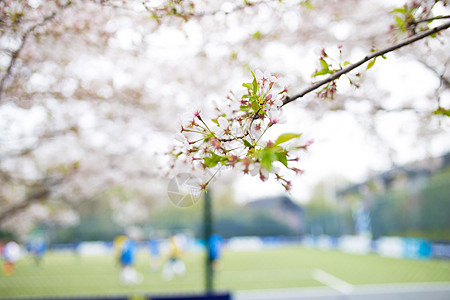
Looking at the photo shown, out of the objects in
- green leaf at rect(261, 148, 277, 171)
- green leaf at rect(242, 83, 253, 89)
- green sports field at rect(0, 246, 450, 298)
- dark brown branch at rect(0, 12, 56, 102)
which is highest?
dark brown branch at rect(0, 12, 56, 102)

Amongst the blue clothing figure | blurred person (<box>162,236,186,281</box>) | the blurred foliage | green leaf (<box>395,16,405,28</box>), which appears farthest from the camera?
the blurred foliage

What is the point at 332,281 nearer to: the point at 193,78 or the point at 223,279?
the point at 223,279

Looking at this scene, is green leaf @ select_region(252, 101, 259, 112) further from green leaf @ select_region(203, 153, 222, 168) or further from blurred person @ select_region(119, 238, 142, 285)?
blurred person @ select_region(119, 238, 142, 285)

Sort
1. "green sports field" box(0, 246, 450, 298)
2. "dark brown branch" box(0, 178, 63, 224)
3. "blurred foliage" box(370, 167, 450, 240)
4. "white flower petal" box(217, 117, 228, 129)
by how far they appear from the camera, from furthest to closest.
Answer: "blurred foliage" box(370, 167, 450, 240) < "green sports field" box(0, 246, 450, 298) < "dark brown branch" box(0, 178, 63, 224) < "white flower petal" box(217, 117, 228, 129)

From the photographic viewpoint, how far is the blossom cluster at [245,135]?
108cm

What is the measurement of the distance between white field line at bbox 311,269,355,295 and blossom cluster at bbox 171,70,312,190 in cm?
849

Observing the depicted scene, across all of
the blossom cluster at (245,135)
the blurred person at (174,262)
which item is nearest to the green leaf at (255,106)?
the blossom cluster at (245,135)

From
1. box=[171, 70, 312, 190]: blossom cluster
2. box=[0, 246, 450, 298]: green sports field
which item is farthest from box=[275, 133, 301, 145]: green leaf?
box=[0, 246, 450, 298]: green sports field

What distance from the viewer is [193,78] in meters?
5.82

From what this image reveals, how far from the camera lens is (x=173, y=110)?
6.37m

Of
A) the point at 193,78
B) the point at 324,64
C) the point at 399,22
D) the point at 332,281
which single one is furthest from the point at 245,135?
the point at 332,281

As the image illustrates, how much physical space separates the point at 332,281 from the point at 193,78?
26.4 feet

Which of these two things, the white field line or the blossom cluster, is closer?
the blossom cluster

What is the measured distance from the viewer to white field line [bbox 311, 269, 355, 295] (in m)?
8.85
